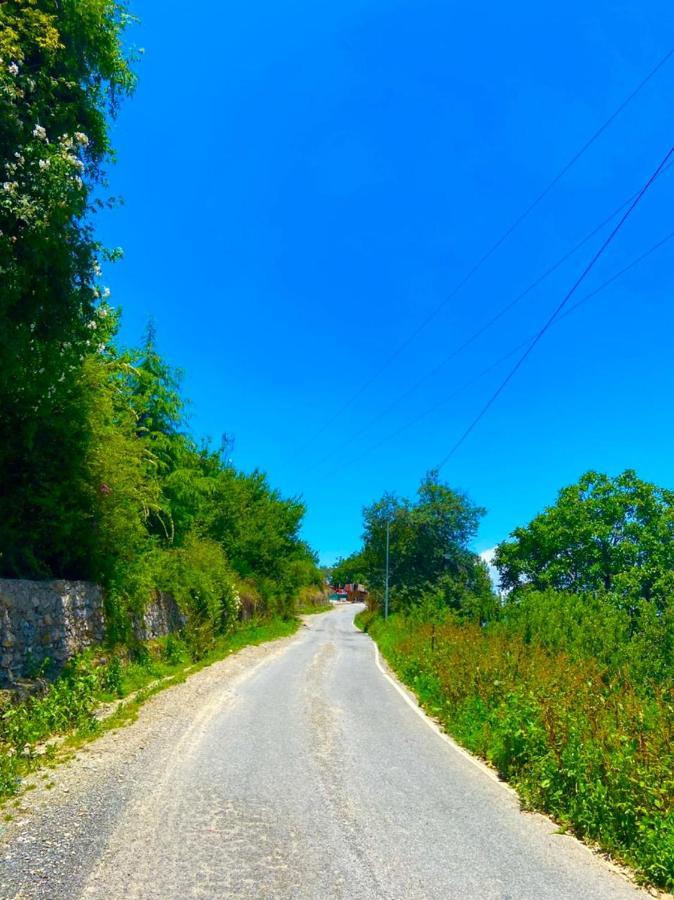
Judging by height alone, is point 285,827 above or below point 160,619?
below

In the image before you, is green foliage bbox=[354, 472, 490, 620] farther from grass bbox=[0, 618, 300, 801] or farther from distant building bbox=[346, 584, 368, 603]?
distant building bbox=[346, 584, 368, 603]

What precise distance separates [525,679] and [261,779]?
6440mm

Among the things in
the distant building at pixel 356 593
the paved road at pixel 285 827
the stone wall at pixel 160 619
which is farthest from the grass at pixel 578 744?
the distant building at pixel 356 593

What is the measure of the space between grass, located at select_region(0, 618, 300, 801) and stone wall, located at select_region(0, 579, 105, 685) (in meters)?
0.44

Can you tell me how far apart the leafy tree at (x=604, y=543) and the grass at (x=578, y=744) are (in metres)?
34.2

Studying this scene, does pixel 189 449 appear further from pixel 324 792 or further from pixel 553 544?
pixel 553 544

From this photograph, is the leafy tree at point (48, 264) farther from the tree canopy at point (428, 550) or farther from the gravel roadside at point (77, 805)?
the tree canopy at point (428, 550)

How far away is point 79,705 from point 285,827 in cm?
604

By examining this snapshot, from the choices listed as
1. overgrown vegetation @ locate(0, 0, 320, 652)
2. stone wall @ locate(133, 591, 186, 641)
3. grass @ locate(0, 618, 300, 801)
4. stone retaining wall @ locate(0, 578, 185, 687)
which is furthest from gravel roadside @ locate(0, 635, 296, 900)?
stone wall @ locate(133, 591, 186, 641)

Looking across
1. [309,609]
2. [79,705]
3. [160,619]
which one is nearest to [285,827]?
[79,705]

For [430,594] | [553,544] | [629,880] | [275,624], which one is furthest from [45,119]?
[553,544]

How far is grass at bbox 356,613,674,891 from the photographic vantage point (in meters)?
5.85

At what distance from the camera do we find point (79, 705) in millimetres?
10148

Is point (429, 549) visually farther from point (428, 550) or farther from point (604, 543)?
point (604, 543)
